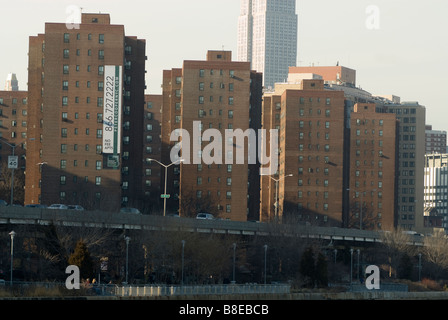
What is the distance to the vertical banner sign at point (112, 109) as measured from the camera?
16825 centimetres

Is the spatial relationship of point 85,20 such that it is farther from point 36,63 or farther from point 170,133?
point 170,133

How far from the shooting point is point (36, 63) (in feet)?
593

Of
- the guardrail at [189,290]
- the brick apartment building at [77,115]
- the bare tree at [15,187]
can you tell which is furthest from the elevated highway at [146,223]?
the bare tree at [15,187]

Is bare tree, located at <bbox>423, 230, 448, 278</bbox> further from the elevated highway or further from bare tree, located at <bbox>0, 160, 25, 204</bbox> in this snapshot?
bare tree, located at <bbox>0, 160, 25, 204</bbox>

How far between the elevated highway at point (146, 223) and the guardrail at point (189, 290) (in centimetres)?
2839

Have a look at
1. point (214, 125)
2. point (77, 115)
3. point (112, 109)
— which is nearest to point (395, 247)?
point (214, 125)

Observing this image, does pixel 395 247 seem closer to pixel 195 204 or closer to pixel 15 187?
pixel 195 204

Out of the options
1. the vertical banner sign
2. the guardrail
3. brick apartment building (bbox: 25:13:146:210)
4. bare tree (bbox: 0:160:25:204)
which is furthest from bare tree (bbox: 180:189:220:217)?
the guardrail

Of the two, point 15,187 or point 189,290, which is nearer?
point 189,290

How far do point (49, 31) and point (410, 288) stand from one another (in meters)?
77.0

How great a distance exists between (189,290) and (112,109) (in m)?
82.9

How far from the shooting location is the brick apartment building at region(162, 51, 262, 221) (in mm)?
185000

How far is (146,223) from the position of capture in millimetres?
128000

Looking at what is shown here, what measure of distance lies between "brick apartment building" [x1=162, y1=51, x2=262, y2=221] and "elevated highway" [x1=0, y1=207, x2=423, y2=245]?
35.6m
